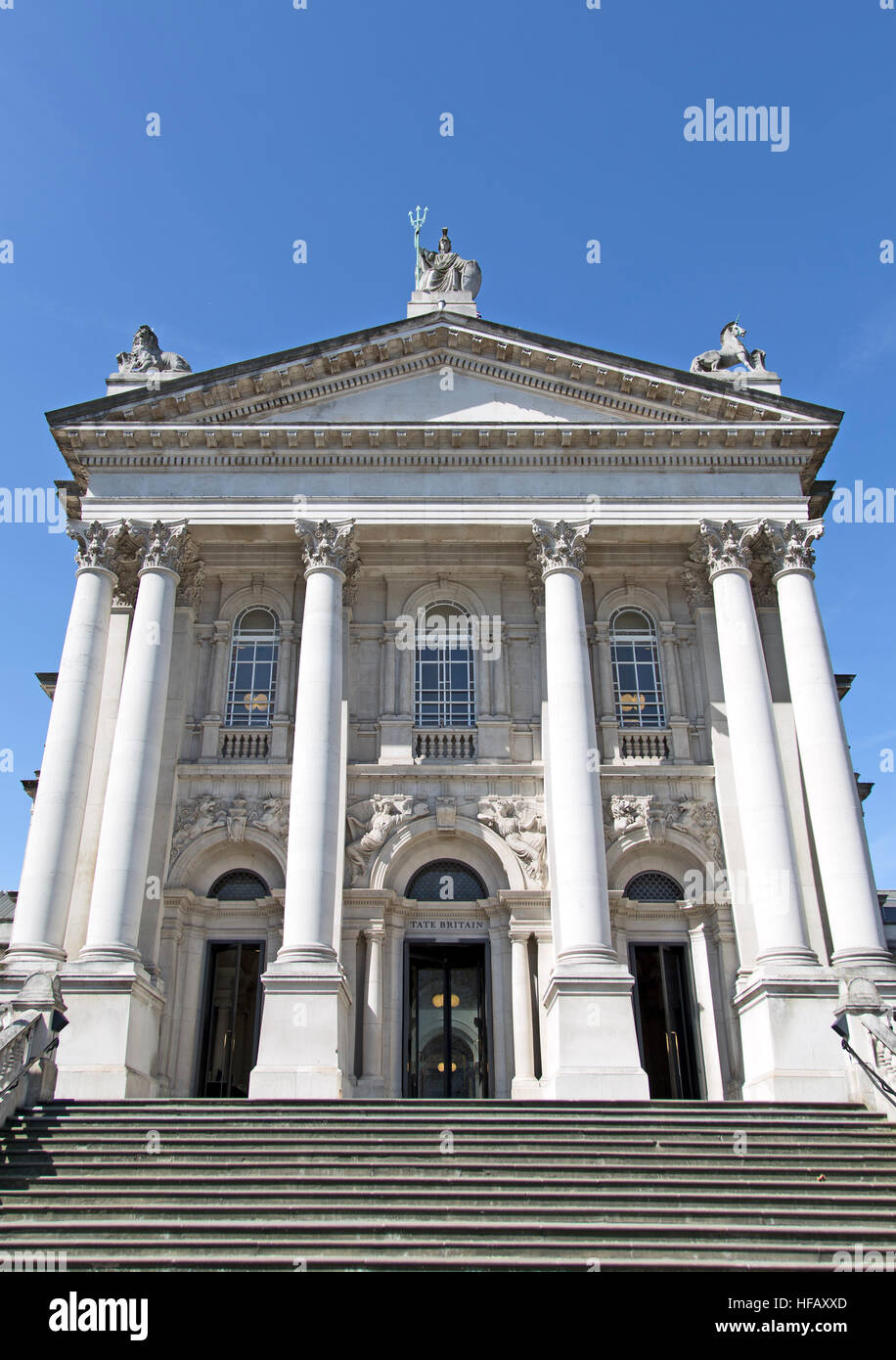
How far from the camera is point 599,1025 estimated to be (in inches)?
697

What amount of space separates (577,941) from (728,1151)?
17.6 feet

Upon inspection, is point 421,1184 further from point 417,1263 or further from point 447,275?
point 447,275

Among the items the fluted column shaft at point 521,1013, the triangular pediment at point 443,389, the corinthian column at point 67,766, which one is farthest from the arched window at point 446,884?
the triangular pediment at point 443,389

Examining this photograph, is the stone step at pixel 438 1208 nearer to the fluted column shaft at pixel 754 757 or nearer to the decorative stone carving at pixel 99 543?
the fluted column shaft at pixel 754 757

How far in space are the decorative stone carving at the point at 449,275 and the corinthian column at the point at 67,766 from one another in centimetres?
956

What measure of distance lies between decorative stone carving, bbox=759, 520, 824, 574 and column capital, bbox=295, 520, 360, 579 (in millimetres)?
8337

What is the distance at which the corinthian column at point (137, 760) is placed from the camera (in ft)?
61.6

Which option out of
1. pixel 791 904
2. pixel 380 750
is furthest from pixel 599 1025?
pixel 380 750

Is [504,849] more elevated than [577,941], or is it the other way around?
[504,849]

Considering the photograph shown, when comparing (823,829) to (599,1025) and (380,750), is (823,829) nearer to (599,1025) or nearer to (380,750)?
(599,1025)

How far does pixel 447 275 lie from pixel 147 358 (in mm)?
7210

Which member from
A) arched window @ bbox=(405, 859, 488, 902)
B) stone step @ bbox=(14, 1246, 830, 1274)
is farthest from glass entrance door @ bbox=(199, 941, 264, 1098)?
stone step @ bbox=(14, 1246, 830, 1274)

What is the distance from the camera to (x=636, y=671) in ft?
77.8

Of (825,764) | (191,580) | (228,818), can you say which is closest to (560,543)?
(825,764)
